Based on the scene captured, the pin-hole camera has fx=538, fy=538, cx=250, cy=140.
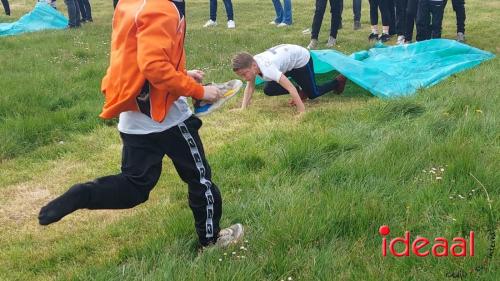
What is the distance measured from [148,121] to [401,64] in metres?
5.00

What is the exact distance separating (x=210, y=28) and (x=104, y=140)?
729 cm

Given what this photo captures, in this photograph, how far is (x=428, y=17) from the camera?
27.1 feet

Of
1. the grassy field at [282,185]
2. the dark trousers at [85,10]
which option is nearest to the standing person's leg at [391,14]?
the grassy field at [282,185]

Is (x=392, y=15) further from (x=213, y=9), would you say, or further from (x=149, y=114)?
(x=149, y=114)

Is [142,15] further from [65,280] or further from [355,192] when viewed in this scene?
[355,192]

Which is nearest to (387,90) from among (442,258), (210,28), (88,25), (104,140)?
(104,140)

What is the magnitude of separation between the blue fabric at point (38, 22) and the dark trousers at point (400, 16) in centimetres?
740

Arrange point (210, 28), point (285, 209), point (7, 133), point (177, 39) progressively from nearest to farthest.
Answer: point (177, 39)
point (285, 209)
point (7, 133)
point (210, 28)

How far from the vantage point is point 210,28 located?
12.2 m

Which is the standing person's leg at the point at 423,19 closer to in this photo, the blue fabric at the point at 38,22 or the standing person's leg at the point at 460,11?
the standing person's leg at the point at 460,11

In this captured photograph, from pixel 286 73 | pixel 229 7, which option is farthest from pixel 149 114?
pixel 229 7

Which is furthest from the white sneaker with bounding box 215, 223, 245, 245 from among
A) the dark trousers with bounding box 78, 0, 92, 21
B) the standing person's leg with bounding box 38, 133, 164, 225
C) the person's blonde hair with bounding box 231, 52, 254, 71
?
the dark trousers with bounding box 78, 0, 92, 21

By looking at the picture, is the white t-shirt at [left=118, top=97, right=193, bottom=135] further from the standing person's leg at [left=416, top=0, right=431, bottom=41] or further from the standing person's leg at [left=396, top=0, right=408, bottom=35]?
the standing person's leg at [left=396, top=0, right=408, bottom=35]

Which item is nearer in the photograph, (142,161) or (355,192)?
(142,161)
